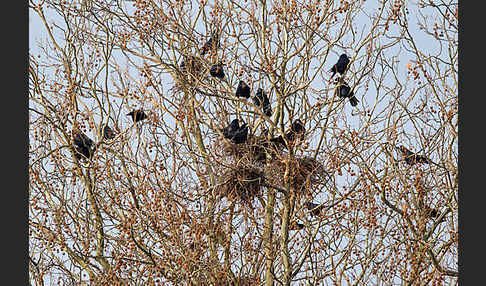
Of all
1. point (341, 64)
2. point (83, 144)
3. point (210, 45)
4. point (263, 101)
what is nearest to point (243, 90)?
point (263, 101)

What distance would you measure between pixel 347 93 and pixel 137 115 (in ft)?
8.98

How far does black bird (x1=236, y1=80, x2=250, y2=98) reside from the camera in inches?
391

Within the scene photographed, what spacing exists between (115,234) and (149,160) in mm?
1131

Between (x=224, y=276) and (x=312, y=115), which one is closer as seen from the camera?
(x=224, y=276)

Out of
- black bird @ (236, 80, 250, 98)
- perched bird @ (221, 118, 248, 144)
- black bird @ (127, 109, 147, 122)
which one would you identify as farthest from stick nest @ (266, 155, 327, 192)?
black bird @ (127, 109, 147, 122)

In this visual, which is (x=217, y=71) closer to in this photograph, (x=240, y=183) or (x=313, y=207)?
(x=240, y=183)

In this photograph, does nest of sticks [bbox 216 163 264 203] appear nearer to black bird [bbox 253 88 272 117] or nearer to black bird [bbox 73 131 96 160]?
black bird [bbox 253 88 272 117]

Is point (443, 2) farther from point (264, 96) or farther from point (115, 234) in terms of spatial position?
point (115, 234)

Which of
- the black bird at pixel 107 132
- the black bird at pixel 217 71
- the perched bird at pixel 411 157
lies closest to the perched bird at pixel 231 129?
the black bird at pixel 217 71

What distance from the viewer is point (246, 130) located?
940 centimetres

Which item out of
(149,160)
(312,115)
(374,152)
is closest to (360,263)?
(374,152)

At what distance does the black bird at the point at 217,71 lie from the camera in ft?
34.1

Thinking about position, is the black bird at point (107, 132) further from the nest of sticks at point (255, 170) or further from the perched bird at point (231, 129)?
the perched bird at point (231, 129)

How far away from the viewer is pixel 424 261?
30.3ft
